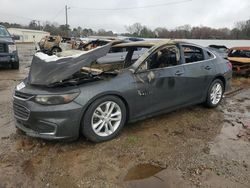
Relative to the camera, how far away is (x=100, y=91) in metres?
3.88

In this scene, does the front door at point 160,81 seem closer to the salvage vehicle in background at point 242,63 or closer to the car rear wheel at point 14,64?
the salvage vehicle in background at point 242,63

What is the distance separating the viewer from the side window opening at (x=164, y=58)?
4.68m

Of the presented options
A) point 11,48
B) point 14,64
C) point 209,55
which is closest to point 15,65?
point 14,64

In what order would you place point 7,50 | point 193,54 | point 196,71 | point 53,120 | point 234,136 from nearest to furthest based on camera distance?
point 53,120, point 234,136, point 196,71, point 193,54, point 7,50

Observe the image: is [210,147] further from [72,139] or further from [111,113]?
[72,139]

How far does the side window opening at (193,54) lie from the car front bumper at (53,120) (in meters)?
2.76

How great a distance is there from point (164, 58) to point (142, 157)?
2086mm

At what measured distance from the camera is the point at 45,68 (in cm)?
408

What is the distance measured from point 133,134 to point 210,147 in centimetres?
121

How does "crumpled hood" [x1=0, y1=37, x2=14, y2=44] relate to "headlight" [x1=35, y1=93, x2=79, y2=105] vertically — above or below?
above

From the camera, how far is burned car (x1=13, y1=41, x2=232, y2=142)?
371 centimetres

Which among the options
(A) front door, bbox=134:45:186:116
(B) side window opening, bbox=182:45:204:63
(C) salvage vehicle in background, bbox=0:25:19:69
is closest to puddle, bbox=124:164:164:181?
(A) front door, bbox=134:45:186:116

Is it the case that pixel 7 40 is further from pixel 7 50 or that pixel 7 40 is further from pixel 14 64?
pixel 14 64

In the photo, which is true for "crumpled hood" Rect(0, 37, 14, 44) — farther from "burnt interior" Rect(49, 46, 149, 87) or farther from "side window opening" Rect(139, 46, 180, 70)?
"side window opening" Rect(139, 46, 180, 70)
